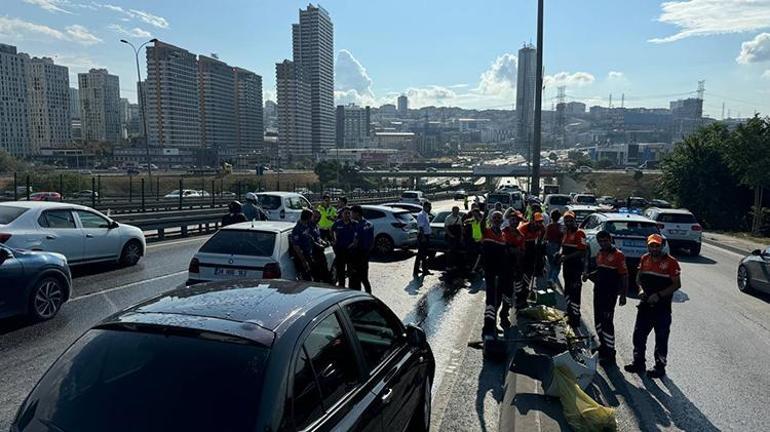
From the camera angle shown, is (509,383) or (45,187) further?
(45,187)

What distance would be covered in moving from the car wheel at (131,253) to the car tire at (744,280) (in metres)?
13.7

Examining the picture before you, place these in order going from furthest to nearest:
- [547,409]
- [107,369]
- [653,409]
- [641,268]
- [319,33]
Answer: [319,33] < [641,268] < [653,409] < [547,409] < [107,369]

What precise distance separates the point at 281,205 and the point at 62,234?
29.9 ft

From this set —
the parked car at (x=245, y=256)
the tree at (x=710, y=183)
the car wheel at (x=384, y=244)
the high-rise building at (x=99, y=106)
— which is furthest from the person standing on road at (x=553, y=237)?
the high-rise building at (x=99, y=106)

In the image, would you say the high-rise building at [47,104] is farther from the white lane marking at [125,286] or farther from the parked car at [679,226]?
the parked car at [679,226]

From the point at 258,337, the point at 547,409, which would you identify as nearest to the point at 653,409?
the point at 547,409

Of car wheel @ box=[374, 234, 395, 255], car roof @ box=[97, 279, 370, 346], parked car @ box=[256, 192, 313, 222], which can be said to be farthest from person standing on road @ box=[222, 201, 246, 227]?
car roof @ box=[97, 279, 370, 346]

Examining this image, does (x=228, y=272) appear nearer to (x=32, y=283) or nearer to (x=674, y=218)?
(x=32, y=283)

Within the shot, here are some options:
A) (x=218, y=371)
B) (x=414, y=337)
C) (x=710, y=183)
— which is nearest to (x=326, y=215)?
(x=414, y=337)

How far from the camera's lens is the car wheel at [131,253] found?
1253 centimetres

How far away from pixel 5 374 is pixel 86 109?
184m

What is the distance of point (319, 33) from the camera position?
186m

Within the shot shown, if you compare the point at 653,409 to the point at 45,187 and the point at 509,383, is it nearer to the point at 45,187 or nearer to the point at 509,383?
the point at 509,383

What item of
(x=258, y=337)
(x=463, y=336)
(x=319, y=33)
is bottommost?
(x=463, y=336)
